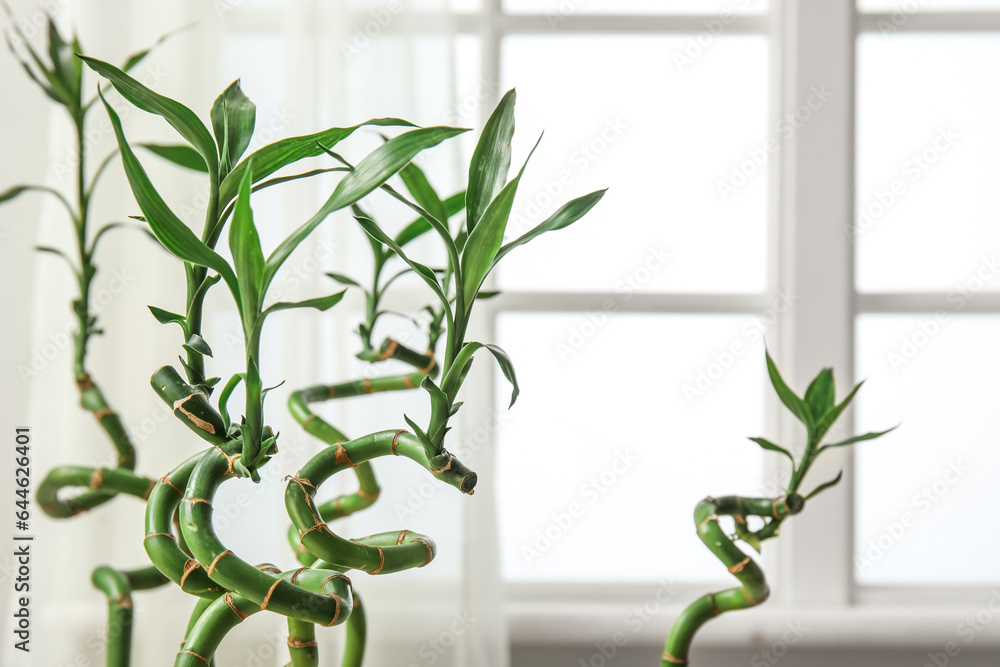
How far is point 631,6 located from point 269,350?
3.00ft

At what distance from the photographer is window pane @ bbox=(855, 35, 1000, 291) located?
4.02 ft

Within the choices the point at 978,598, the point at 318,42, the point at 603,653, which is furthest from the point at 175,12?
the point at 978,598

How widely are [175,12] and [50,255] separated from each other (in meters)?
0.41

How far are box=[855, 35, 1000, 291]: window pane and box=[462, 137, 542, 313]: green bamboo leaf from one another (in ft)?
3.41

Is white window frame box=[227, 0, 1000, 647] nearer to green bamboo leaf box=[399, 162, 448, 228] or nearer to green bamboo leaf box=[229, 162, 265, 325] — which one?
green bamboo leaf box=[399, 162, 448, 228]

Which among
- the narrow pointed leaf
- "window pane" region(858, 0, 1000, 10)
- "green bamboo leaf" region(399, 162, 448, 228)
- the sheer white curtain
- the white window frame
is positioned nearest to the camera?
"green bamboo leaf" region(399, 162, 448, 228)

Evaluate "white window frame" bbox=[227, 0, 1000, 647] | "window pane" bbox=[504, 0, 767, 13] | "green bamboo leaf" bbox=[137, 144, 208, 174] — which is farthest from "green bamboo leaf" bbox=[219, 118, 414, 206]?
"window pane" bbox=[504, 0, 767, 13]

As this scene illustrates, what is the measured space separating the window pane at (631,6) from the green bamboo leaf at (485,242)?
3.08ft

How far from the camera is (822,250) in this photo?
1151 millimetres

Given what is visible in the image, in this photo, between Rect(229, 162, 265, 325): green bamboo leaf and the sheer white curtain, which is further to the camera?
the sheer white curtain

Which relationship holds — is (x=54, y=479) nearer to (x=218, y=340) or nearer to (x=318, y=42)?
(x=218, y=340)

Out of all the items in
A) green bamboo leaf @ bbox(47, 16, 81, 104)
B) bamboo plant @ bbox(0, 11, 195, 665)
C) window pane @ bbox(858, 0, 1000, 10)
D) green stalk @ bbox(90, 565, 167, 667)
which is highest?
window pane @ bbox(858, 0, 1000, 10)

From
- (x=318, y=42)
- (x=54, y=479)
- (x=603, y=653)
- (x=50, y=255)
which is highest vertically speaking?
(x=318, y=42)

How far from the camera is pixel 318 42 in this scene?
98 centimetres
